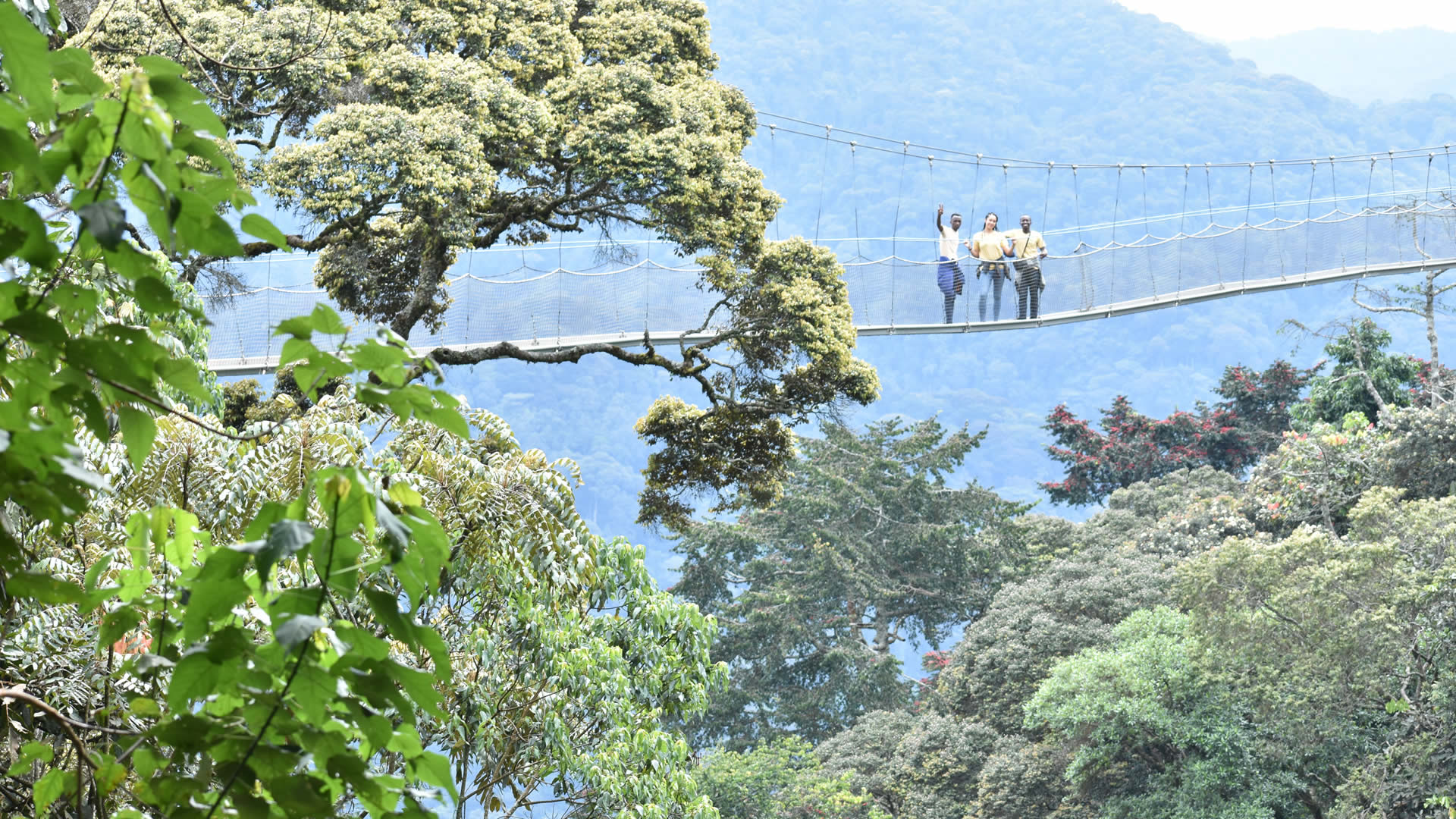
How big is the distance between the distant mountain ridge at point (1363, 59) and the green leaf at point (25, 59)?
9385 centimetres

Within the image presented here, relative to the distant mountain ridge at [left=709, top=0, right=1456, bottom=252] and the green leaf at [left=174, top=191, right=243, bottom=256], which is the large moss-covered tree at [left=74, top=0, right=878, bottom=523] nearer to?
the green leaf at [left=174, top=191, right=243, bottom=256]

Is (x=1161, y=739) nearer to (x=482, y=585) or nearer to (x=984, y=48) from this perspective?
(x=482, y=585)

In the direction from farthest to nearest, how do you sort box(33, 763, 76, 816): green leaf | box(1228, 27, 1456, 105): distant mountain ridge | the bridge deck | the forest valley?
box(1228, 27, 1456, 105): distant mountain ridge → the bridge deck → box(33, 763, 76, 816): green leaf → the forest valley

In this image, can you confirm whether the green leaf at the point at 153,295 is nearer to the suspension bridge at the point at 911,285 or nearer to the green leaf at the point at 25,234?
the green leaf at the point at 25,234

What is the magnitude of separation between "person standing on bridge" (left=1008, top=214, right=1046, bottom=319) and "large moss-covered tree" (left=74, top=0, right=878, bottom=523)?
2.66 metres

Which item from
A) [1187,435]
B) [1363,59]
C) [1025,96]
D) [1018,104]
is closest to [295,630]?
[1187,435]

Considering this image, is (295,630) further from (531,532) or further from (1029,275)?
(1029,275)

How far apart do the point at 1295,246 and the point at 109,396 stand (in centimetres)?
1221

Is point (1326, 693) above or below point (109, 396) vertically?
below

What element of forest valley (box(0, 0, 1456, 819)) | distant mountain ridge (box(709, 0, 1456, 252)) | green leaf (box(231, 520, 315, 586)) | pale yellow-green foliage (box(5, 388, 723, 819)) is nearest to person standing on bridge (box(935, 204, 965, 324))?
forest valley (box(0, 0, 1456, 819))

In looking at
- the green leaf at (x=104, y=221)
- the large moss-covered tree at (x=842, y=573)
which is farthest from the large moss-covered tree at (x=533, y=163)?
the large moss-covered tree at (x=842, y=573)

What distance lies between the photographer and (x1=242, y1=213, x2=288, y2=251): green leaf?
912 mm

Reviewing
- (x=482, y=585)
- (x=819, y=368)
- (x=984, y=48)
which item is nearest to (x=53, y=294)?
(x=482, y=585)

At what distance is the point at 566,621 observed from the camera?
14.4ft
